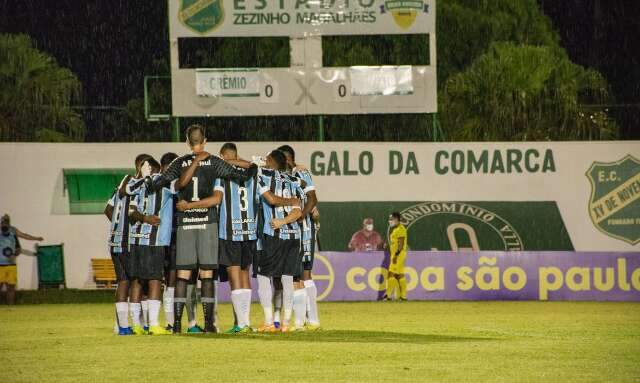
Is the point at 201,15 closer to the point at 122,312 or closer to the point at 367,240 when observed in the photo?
the point at 367,240

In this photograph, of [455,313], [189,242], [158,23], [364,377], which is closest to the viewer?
[364,377]

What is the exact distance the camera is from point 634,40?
52.1 metres

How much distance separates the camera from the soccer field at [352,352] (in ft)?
34.4

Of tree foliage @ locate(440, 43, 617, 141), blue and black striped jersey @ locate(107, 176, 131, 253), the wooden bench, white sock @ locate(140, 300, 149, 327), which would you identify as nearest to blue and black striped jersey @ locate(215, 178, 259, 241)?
blue and black striped jersey @ locate(107, 176, 131, 253)

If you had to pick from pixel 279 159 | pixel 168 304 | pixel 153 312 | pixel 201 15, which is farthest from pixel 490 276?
pixel 153 312

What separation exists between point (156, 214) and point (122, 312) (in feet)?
3.81

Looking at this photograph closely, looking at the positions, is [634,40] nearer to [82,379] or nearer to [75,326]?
[75,326]

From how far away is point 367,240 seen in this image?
26.6 metres

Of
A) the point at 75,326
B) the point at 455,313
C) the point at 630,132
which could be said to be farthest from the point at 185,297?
the point at 630,132

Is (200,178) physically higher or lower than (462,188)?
higher

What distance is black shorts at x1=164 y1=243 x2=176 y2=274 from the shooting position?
48.2 feet

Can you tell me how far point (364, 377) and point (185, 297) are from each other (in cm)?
446

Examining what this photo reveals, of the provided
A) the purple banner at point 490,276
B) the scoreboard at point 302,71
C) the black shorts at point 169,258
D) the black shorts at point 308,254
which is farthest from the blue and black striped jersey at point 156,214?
the scoreboard at point 302,71

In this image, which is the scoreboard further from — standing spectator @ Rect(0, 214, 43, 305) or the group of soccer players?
the group of soccer players
